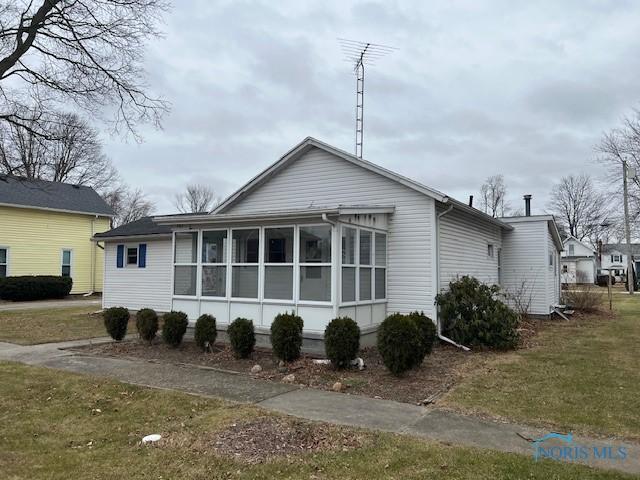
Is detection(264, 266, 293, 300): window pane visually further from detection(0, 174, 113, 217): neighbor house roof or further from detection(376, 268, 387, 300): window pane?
detection(0, 174, 113, 217): neighbor house roof

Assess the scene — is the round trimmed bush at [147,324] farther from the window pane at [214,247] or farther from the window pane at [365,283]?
the window pane at [365,283]

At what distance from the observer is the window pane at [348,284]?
31.7ft

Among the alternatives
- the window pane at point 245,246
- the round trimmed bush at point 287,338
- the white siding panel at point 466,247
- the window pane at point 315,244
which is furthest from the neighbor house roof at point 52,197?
the white siding panel at point 466,247

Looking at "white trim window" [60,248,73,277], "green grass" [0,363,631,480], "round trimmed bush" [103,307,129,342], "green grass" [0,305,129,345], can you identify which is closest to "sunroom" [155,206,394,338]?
"round trimmed bush" [103,307,129,342]

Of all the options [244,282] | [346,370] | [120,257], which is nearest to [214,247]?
[244,282]

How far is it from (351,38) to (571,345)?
10.0 m

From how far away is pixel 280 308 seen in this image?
9984mm

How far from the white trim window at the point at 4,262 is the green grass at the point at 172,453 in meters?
20.7

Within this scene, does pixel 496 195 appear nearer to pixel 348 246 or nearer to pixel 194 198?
pixel 194 198

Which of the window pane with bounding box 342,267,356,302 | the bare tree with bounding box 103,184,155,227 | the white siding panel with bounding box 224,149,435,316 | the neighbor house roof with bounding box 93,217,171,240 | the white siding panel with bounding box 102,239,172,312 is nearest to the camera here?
the window pane with bounding box 342,267,356,302

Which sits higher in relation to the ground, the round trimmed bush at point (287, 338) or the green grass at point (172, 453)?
the round trimmed bush at point (287, 338)

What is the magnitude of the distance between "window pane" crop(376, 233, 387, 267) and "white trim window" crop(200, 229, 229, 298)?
3475mm

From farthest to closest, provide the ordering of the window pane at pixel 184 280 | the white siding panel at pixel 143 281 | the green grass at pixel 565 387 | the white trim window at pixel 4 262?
the white trim window at pixel 4 262 → the white siding panel at pixel 143 281 → the window pane at pixel 184 280 → the green grass at pixel 565 387

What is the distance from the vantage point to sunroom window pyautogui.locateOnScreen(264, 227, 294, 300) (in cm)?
1002
